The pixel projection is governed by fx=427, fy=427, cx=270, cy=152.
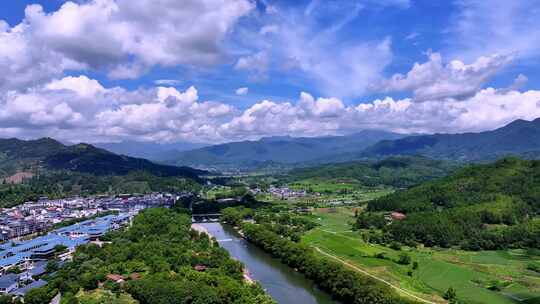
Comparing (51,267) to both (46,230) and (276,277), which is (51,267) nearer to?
(276,277)

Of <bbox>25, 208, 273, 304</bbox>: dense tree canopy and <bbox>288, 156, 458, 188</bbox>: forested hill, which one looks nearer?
<bbox>25, 208, 273, 304</bbox>: dense tree canopy

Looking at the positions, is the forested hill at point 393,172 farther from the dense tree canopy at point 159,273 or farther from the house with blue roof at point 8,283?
the house with blue roof at point 8,283

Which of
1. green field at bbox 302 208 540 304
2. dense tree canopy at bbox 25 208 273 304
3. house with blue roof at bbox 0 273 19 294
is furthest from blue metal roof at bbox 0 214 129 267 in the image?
green field at bbox 302 208 540 304

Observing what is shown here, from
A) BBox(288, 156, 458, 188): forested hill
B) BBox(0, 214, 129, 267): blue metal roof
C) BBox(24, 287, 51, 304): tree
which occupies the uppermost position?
BBox(288, 156, 458, 188): forested hill

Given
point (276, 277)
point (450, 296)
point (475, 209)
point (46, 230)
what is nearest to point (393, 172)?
→ point (475, 209)

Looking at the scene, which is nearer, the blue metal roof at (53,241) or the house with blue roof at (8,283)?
the house with blue roof at (8,283)

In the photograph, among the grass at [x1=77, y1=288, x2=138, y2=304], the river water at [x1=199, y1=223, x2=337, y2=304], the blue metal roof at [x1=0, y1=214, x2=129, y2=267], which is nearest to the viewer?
the grass at [x1=77, y1=288, x2=138, y2=304]

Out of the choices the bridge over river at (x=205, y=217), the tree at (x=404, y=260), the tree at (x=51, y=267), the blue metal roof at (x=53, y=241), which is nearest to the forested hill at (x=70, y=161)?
the bridge over river at (x=205, y=217)

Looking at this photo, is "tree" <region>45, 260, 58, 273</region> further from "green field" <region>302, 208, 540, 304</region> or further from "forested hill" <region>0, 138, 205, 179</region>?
"forested hill" <region>0, 138, 205, 179</region>

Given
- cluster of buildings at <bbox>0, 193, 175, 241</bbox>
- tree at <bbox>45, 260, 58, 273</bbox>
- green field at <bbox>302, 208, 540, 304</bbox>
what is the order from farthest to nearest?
cluster of buildings at <bbox>0, 193, 175, 241</bbox> < tree at <bbox>45, 260, 58, 273</bbox> < green field at <bbox>302, 208, 540, 304</bbox>
